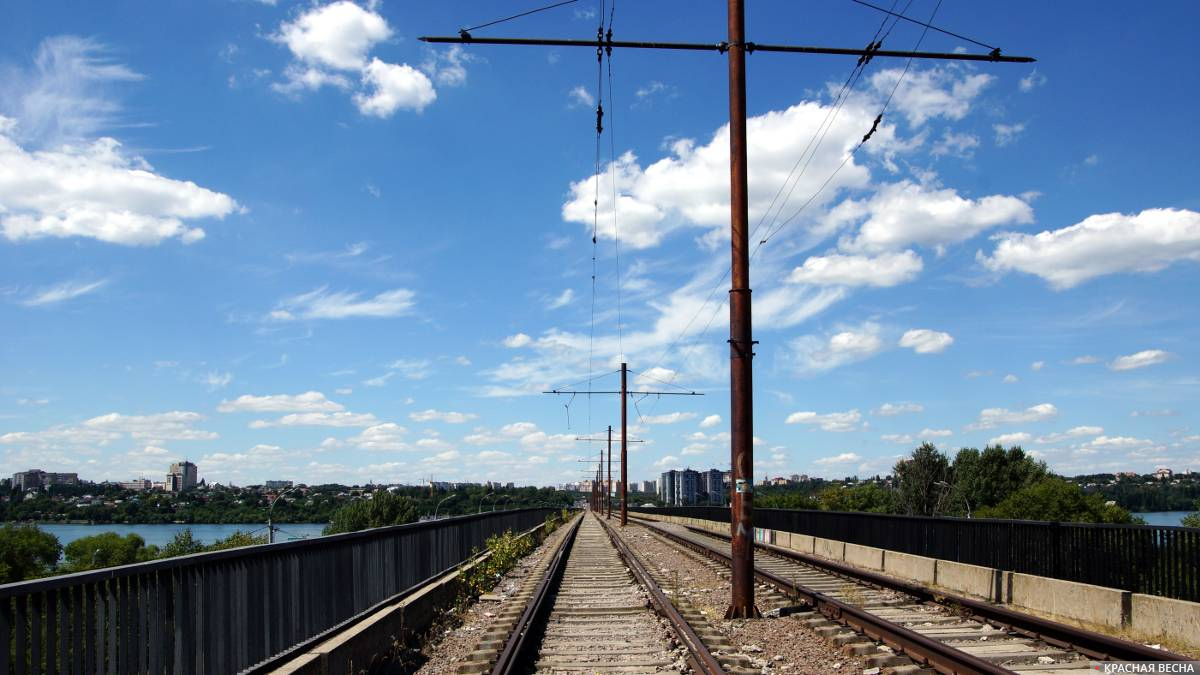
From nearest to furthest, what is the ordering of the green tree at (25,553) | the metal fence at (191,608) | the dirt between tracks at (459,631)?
the metal fence at (191,608), the dirt between tracks at (459,631), the green tree at (25,553)

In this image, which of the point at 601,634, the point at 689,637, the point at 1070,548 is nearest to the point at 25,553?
the point at 601,634

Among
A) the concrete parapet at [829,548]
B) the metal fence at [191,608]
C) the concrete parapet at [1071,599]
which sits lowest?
the concrete parapet at [829,548]

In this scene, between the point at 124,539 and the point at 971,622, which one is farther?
the point at 124,539

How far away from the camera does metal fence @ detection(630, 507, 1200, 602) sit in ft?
37.4

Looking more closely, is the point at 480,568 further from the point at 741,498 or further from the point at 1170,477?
the point at 1170,477

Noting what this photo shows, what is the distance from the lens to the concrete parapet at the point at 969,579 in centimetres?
1380

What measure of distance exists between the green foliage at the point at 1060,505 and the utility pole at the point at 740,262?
184ft

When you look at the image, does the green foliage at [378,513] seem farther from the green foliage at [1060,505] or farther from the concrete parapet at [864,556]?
the concrete parapet at [864,556]

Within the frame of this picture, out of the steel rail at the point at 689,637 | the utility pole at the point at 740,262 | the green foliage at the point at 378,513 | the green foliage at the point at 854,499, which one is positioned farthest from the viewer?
the green foliage at the point at 854,499

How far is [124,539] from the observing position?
122625 millimetres

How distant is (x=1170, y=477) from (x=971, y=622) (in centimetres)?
20923

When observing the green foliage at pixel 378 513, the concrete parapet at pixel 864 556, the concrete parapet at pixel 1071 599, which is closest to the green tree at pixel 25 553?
the green foliage at pixel 378 513

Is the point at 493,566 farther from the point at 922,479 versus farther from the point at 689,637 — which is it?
the point at 922,479

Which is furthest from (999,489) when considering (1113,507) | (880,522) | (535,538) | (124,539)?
(124,539)
